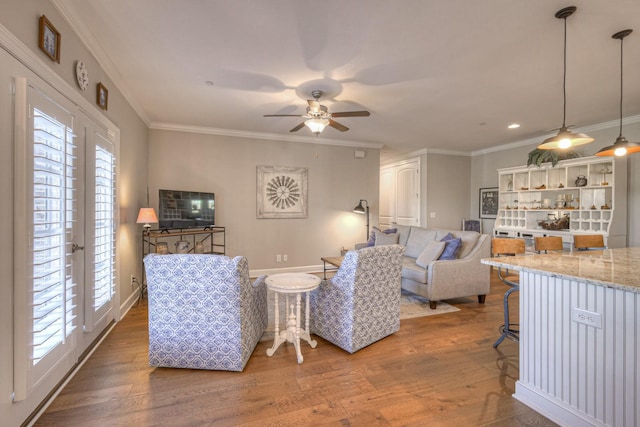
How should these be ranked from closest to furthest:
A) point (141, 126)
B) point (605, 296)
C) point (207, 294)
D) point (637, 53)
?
point (605, 296)
point (207, 294)
point (637, 53)
point (141, 126)

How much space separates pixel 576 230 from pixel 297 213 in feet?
15.1

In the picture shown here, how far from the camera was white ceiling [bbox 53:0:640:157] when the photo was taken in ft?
6.68

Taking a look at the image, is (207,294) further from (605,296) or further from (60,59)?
(605,296)

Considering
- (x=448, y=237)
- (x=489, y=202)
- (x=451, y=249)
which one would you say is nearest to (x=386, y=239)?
(x=448, y=237)

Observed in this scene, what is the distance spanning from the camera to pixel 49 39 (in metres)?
1.90

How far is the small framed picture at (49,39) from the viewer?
181 cm

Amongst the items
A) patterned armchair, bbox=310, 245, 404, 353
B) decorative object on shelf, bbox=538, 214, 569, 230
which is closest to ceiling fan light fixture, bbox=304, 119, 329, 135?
patterned armchair, bbox=310, 245, 404, 353

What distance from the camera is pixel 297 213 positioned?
562 centimetres

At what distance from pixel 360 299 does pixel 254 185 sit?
3403 millimetres

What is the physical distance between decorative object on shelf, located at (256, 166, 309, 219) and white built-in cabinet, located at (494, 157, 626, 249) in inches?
154

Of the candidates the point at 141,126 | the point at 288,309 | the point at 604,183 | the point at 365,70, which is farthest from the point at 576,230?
the point at 141,126

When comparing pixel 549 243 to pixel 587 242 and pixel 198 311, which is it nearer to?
pixel 587 242

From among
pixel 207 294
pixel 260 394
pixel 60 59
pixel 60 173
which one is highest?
pixel 60 59

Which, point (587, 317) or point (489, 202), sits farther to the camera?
point (489, 202)
